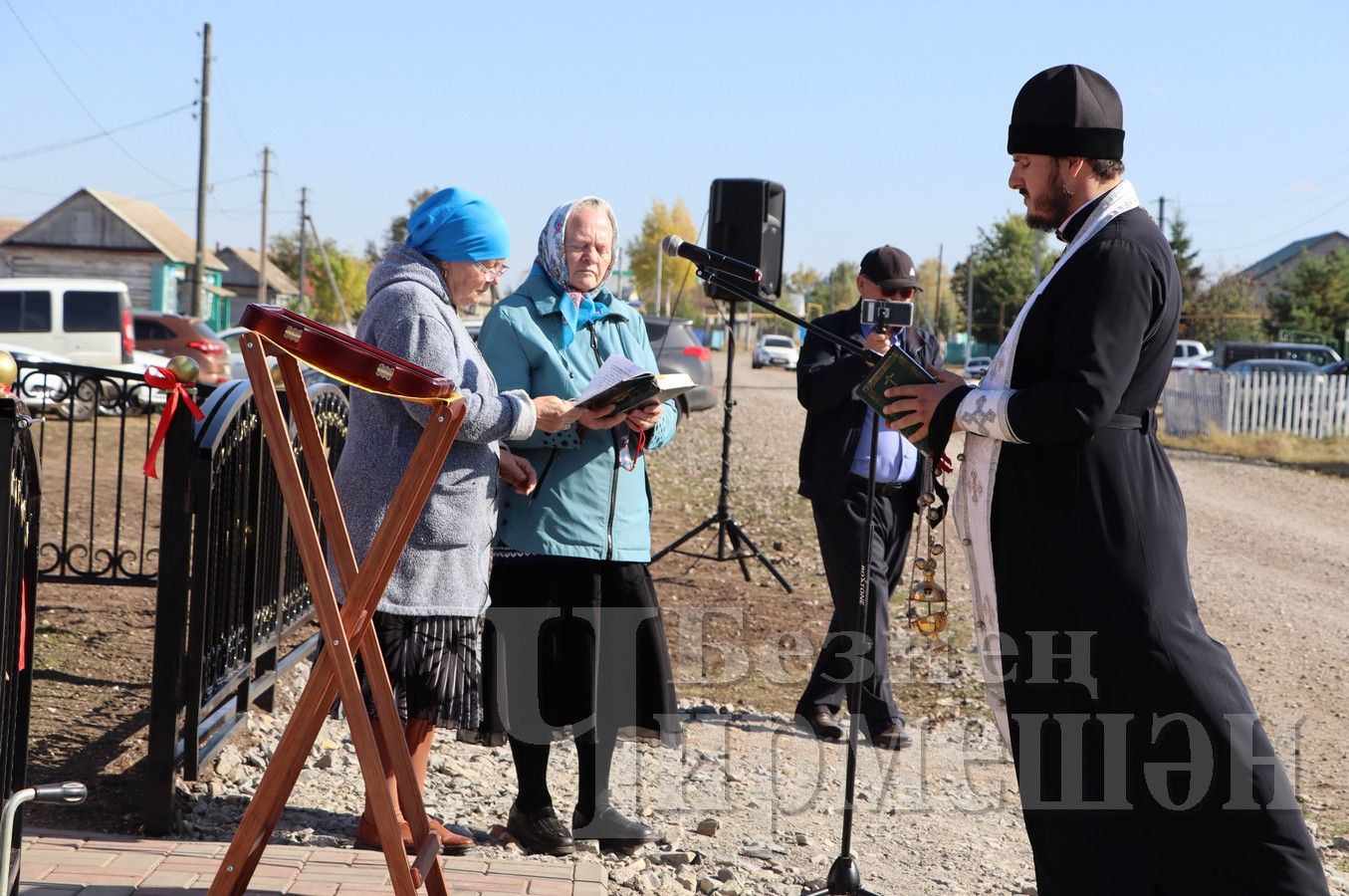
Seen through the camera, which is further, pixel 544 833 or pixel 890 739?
pixel 890 739

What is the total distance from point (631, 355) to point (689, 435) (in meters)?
19.0

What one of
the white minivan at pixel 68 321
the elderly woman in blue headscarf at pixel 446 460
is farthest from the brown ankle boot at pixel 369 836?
the white minivan at pixel 68 321

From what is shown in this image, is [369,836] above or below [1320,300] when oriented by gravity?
below

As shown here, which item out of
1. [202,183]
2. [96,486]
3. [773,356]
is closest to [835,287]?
[773,356]

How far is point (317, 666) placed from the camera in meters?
2.96

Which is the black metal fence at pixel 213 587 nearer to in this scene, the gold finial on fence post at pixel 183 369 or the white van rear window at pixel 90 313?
the gold finial on fence post at pixel 183 369

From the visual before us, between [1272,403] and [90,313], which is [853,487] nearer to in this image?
[90,313]

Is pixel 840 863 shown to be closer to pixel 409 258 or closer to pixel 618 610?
pixel 618 610

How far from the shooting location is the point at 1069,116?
3107 mm

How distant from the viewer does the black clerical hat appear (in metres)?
3.11

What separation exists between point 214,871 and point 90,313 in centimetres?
1917

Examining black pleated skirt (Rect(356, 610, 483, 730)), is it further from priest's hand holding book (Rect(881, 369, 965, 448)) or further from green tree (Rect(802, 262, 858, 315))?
green tree (Rect(802, 262, 858, 315))

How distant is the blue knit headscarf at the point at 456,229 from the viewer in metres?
3.78

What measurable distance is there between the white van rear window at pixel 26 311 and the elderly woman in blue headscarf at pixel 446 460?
62.4 feet
